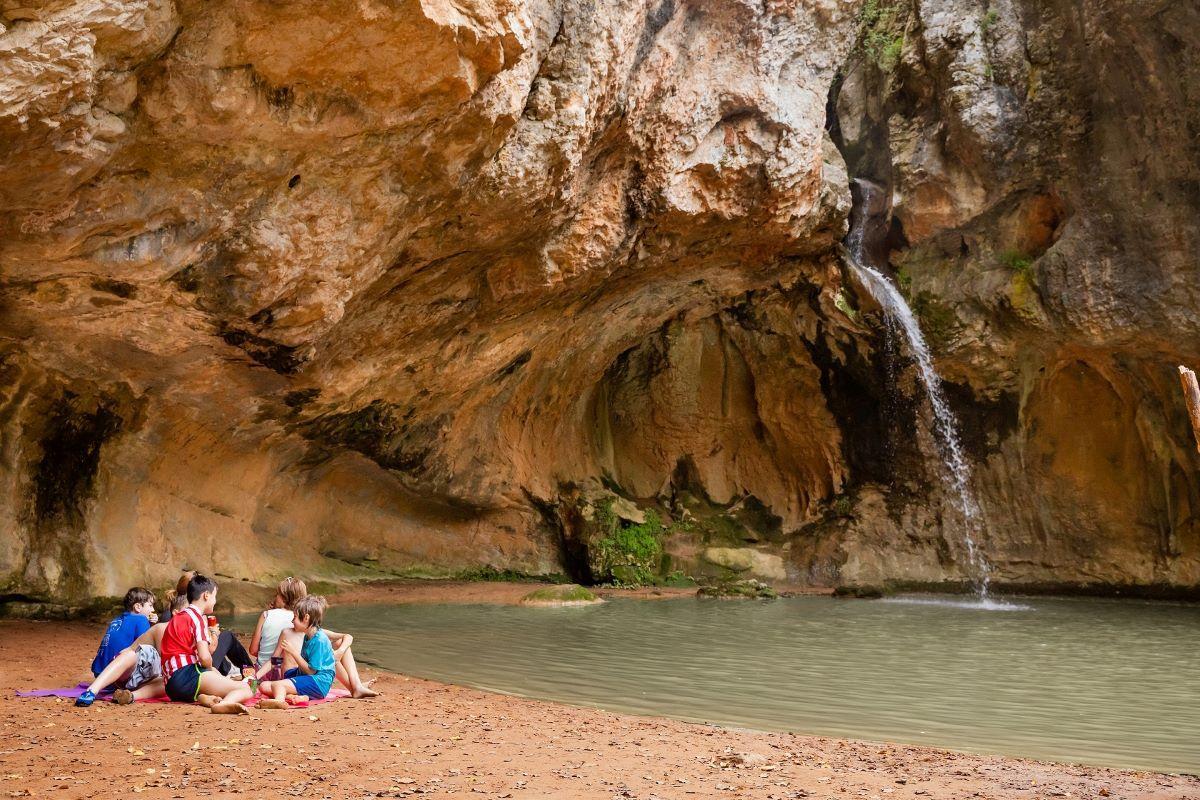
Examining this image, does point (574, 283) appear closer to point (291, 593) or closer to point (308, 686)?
point (291, 593)

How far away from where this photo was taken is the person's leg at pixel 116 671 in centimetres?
537

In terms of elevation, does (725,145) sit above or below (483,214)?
above

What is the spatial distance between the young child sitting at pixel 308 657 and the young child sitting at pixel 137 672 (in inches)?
23.4

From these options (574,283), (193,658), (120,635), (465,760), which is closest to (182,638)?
(193,658)

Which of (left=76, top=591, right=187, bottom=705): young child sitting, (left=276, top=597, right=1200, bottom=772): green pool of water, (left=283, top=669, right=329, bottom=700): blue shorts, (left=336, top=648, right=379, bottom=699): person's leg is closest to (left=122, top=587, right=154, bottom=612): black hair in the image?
(left=76, top=591, right=187, bottom=705): young child sitting

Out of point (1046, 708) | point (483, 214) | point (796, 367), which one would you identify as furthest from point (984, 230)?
point (1046, 708)

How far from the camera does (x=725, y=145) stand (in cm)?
1144

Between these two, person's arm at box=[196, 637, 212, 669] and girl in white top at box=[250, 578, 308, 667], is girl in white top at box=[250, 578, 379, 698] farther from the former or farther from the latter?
person's arm at box=[196, 637, 212, 669]

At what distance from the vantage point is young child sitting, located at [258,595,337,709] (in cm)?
559

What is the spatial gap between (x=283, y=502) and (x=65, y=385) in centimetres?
443

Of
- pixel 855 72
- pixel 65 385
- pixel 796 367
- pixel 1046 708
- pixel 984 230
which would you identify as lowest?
pixel 1046 708

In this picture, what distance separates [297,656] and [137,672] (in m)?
0.85

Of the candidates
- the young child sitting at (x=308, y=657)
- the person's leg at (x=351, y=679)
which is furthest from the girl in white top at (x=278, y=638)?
the young child sitting at (x=308, y=657)

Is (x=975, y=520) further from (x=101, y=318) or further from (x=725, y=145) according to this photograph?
(x=101, y=318)
